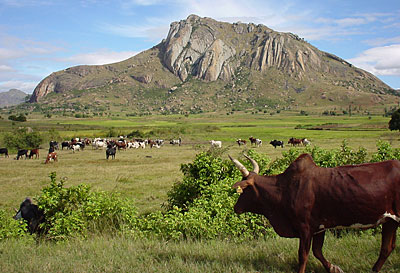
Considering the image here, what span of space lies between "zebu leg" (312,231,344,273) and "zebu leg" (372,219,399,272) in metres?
0.56

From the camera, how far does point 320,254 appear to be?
15.8 feet

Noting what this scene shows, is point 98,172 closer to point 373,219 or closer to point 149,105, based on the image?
point 373,219

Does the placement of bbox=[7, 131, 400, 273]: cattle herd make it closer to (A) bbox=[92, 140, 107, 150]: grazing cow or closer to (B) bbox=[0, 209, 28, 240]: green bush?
(B) bbox=[0, 209, 28, 240]: green bush

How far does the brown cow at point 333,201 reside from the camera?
443 centimetres

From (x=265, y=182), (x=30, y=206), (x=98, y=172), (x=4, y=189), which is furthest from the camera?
(x=98, y=172)

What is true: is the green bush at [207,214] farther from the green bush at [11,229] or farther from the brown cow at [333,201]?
the green bush at [11,229]

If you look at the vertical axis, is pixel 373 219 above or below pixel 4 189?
above

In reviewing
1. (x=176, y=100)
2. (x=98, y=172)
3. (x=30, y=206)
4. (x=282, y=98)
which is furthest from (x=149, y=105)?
(x=30, y=206)

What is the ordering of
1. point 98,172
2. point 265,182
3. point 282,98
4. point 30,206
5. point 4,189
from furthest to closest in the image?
point 282,98 < point 98,172 < point 4,189 < point 30,206 < point 265,182

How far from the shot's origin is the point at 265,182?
16.6 ft

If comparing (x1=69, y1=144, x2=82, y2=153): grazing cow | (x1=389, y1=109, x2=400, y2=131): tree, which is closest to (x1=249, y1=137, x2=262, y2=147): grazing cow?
(x1=69, y1=144, x2=82, y2=153): grazing cow

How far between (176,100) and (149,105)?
1652cm

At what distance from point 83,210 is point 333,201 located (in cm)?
601

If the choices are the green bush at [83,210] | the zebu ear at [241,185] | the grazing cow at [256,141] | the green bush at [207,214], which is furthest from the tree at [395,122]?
the zebu ear at [241,185]
